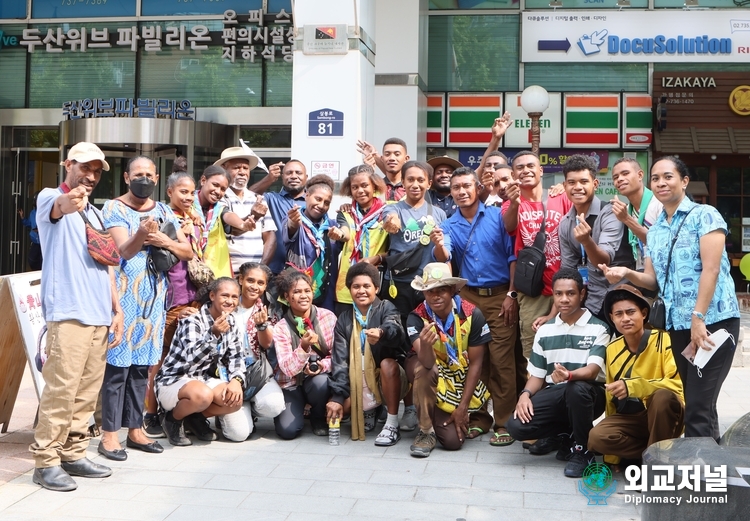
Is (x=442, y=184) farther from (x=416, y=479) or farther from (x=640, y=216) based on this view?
(x=416, y=479)

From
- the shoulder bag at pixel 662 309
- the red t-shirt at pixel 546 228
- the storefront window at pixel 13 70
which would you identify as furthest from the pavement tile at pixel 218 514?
the storefront window at pixel 13 70

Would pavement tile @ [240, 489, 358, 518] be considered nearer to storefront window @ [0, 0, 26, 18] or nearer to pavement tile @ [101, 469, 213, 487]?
pavement tile @ [101, 469, 213, 487]

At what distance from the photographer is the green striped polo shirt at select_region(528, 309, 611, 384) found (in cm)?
523

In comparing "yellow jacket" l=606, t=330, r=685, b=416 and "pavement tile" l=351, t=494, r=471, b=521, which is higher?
"yellow jacket" l=606, t=330, r=685, b=416

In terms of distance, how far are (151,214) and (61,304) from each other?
3.17 feet

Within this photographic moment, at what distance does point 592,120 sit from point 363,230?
850 centimetres

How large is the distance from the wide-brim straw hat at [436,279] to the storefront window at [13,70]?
1142cm

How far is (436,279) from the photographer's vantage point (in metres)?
5.52

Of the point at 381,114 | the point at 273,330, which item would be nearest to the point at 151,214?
the point at 273,330

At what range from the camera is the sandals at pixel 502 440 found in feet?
18.8

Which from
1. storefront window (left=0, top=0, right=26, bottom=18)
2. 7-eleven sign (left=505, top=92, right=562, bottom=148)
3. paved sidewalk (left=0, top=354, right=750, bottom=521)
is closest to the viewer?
paved sidewalk (left=0, top=354, right=750, bottom=521)

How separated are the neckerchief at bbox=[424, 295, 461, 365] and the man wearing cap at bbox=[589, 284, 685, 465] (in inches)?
42.3

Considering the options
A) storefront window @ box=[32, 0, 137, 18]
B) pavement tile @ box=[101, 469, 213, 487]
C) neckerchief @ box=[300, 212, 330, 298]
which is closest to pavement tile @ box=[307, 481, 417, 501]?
pavement tile @ box=[101, 469, 213, 487]

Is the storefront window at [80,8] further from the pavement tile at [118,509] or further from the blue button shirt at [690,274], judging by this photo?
the blue button shirt at [690,274]
